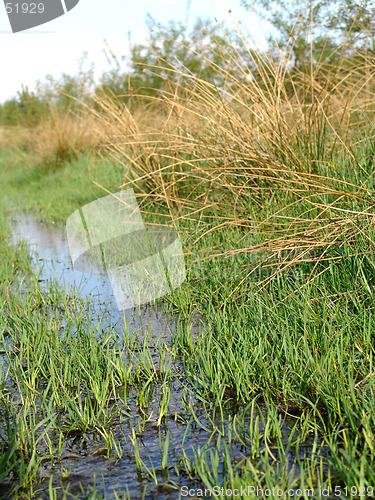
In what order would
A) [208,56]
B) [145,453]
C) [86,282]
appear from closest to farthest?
[145,453], [86,282], [208,56]

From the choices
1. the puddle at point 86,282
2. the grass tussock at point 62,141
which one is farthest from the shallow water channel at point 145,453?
the grass tussock at point 62,141

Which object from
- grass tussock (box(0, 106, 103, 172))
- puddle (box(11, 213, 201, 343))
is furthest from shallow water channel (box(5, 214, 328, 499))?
grass tussock (box(0, 106, 103, 172))

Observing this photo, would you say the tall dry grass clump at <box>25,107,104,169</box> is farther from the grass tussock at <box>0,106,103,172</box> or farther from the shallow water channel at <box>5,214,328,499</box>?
the shallow water channel at <box>5,214,328,499</box>

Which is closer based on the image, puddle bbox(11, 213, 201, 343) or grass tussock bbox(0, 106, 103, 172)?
puddle bbox(11, 213, 201, 343)

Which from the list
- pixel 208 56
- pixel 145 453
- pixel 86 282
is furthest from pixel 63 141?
pixel 145 453

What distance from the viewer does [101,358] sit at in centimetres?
195

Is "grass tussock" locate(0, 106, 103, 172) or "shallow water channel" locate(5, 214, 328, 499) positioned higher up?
"grass tussock" locate(0, 106, 103, 172)

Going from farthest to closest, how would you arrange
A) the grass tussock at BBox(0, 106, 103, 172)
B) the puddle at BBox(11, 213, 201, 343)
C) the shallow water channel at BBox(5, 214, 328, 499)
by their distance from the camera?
the grass tussock at BBox(0, 106, 103, 172)
the puddle at BBox(11, 213, 201, 343)
the shallow water channel at BBox(5, 214, 328, 499)

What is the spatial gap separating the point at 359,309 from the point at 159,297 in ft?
3.76

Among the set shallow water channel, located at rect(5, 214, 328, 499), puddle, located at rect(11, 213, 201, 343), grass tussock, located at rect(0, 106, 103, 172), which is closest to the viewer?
shallow water channel, located at rect(5, 214, 328, 499)

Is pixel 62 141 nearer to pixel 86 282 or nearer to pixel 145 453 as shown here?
pixel 86 282

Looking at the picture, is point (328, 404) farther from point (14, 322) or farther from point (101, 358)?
point (14, 322)

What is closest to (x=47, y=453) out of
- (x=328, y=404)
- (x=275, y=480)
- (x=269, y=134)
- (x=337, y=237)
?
(x=275, y=480)

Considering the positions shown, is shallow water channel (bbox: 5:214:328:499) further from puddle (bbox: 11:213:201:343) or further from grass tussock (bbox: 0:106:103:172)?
grass tussock (bbox: 0:106:103:172)
